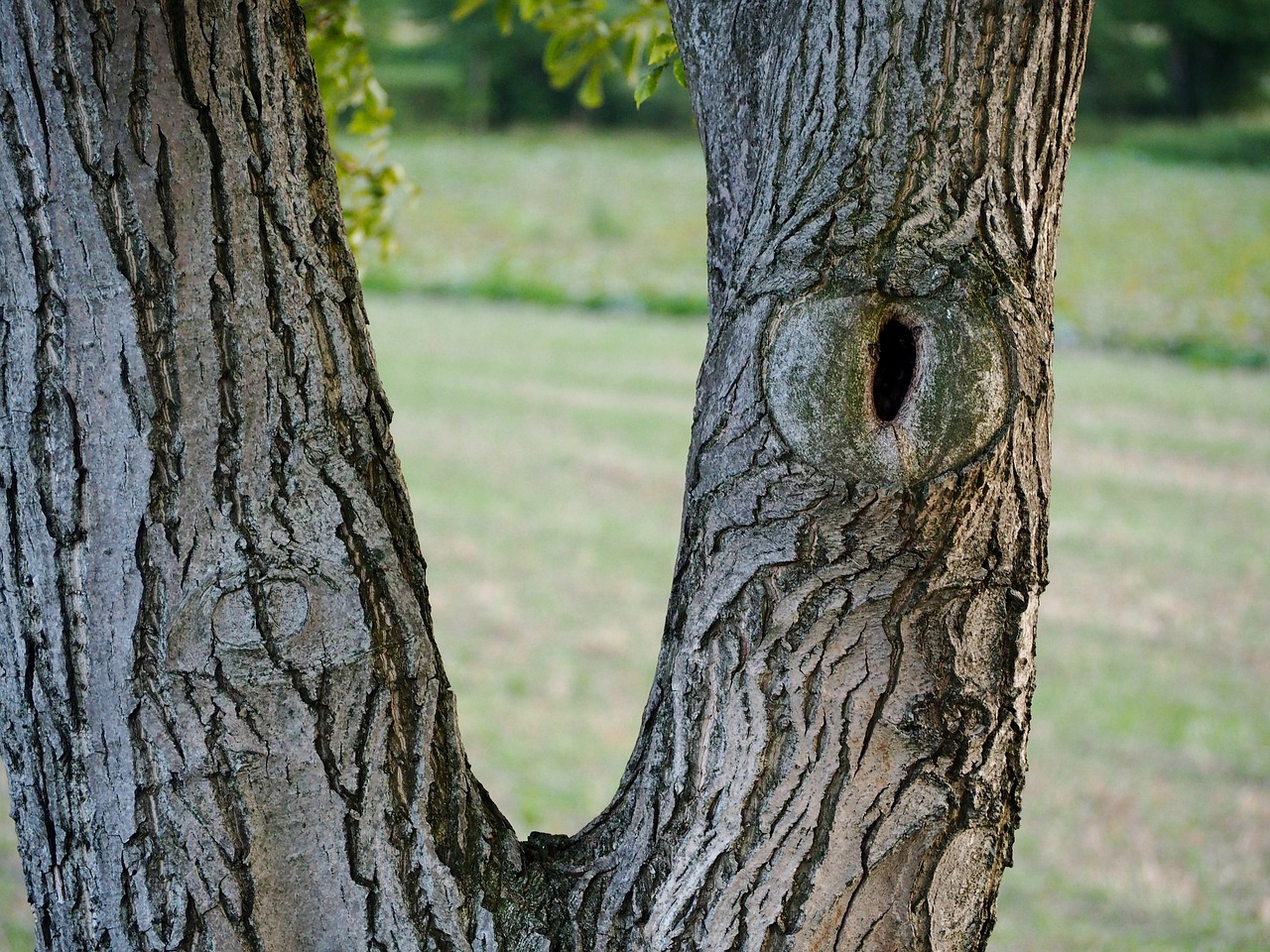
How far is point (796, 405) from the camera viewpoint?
126 cm

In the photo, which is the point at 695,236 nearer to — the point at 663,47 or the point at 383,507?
the point at 663,47

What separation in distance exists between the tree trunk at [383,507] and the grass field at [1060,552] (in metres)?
2.54

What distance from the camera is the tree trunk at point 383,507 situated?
1.24 metres

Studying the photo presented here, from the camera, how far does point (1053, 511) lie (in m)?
6.88

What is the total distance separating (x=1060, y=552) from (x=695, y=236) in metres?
11.1

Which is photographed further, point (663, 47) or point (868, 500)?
point (663, 47)

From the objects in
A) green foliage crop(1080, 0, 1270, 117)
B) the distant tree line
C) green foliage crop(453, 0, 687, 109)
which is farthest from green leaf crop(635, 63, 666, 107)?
green foliage crop(1080, 0, 1270, 117)

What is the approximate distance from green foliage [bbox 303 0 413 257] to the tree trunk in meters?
0.92

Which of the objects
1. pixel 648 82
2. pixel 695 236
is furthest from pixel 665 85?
pixel 648 82

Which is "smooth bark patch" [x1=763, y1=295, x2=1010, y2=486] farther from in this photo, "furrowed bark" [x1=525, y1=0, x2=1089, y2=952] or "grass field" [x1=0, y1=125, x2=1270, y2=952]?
"grass field" [x1=0, y1=125, x2=1270, y2=952]

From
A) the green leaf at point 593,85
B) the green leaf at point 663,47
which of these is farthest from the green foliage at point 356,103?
the green leaf at point 663,47

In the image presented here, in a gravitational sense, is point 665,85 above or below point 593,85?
above

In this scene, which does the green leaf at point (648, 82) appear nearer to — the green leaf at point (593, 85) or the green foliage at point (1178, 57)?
the green leaf at point (593, 85)

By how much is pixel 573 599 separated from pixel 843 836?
4.48 meters
